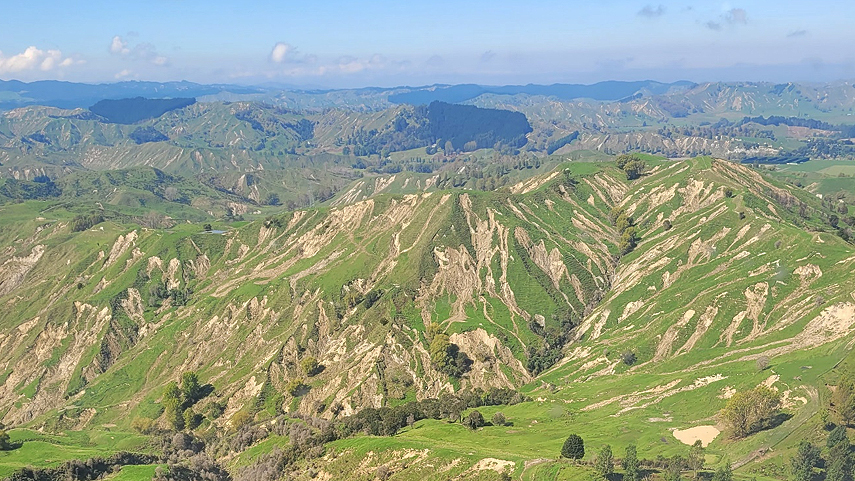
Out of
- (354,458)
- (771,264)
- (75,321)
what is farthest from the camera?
(75,321)

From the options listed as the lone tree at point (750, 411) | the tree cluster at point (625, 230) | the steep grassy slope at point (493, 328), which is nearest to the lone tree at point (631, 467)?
the steep grassy slope at point (493, 328)

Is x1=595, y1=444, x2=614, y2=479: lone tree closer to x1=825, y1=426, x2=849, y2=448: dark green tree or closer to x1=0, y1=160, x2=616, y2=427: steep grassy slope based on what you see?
x1=825, y1=426, x2=849, y2=448: dark green tree

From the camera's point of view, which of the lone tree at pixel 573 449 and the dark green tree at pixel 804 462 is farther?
the lone tree at pixel 573 449

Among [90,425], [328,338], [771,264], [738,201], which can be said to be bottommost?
[90,425]

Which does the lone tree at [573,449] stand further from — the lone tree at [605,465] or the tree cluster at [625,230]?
the tree cluster at [625,230]

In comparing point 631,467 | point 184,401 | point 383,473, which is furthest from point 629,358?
point 184,401

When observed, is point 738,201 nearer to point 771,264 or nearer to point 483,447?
point 771,264

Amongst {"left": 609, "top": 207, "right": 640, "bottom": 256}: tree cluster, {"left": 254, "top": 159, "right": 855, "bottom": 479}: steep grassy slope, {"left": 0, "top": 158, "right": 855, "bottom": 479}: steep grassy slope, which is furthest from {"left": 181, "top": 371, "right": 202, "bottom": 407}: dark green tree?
{"left": 609, "top": 207, "right": 640, "bottom": 256}: tree cluster

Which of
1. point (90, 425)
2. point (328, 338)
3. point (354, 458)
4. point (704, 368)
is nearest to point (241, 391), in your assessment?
point (328, 338)

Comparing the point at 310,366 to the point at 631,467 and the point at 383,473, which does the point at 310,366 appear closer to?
the point at 383,473
